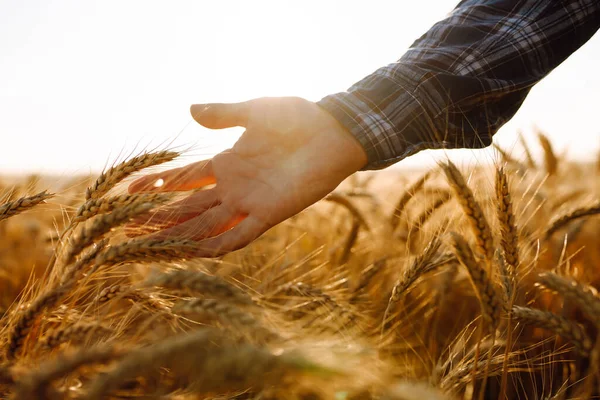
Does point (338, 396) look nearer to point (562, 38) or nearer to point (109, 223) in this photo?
point (109, 223)

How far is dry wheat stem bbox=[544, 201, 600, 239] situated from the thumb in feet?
4.80

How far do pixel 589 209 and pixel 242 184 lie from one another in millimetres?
1495

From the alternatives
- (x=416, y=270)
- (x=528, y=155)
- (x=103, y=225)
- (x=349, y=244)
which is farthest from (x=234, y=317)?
(x=528, y=155)

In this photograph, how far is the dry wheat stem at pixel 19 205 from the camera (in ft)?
4.53

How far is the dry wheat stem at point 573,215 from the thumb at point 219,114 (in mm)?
1463

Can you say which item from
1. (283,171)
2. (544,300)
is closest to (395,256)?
(544,300)

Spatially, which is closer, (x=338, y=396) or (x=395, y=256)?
(x=338, y=396)

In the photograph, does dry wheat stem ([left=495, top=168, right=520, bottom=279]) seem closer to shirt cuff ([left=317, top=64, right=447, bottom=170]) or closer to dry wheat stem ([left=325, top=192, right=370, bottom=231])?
shirt cuff ([left=317, top=64, right=447, bottom=170])

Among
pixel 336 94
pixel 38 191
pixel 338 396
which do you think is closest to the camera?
pixel 338 396

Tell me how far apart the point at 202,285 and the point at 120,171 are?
800mm

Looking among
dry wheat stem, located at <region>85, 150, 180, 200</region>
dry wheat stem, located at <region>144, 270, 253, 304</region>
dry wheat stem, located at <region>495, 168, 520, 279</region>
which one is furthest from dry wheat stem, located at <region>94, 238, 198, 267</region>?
dry wheat stem, located at <region>495, 168, 520, 279</region>

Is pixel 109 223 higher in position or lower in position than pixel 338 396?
higher

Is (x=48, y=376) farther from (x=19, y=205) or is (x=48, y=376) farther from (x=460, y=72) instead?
(x=460, y=72)

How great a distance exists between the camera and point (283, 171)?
7.04 feet
